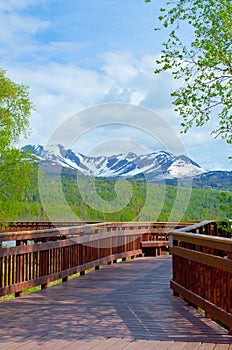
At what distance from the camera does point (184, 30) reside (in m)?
11.0

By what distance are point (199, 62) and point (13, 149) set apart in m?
19.8

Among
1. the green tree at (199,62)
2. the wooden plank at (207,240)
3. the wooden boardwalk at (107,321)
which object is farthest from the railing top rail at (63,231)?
the green tree at (199,62)

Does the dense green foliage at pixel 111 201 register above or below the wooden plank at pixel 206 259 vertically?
above

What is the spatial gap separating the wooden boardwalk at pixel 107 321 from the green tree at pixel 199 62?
3369 mm

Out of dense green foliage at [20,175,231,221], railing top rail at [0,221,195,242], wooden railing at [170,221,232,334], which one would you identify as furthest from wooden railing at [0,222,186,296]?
dense green foliage at [20,175,231,221]

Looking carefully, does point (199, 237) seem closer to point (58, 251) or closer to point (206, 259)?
point (206, 259)

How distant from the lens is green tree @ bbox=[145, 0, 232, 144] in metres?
9.77

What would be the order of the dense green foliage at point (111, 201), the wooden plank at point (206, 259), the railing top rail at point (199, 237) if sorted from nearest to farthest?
the wooden plank at point (206, 259) → the railing top rail at point (199, 237) → the dense green foliage at point (111, 201)

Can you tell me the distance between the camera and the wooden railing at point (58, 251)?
27.7ft

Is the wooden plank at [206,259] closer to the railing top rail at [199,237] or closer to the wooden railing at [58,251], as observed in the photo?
the railing top rail at [199,237]

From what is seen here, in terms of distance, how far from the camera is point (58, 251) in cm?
1027

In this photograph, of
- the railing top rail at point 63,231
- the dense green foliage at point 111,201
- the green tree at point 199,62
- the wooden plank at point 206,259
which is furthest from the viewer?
the dense green foliage at point 111,201

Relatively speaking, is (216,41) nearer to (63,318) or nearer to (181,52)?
(181,52)

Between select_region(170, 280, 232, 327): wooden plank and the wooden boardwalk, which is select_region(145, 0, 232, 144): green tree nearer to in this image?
select_region(170, 280, 232, 327): wooden plank
